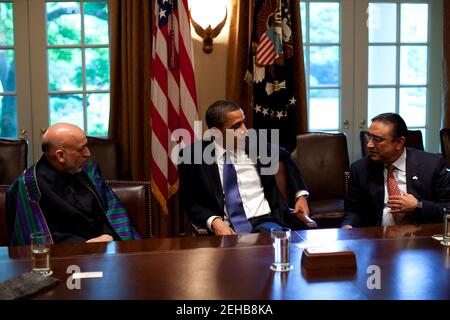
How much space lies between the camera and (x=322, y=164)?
4.54 meters

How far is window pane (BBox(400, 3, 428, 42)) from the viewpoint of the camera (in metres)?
4.88

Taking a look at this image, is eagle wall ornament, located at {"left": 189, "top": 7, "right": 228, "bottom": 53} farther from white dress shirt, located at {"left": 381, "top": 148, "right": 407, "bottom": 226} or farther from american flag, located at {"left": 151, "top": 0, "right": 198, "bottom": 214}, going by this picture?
white dress shirt, located at {"left": 381, "top": 148, "right": 407, "bottom": 226}

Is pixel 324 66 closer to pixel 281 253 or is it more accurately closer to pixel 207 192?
pixel 207 192

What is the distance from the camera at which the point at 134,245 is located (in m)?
2.18

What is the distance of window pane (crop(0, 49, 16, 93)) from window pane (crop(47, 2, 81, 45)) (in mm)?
323

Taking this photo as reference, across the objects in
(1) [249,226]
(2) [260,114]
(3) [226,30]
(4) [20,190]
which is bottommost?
(1) [249,226]

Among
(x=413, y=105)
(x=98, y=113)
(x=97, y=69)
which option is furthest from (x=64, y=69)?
(x=413, y=105)

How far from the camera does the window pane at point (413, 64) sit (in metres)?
4.93

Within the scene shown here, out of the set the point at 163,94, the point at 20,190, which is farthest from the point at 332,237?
the point at 163,94

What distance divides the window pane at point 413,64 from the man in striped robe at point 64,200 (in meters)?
3.02

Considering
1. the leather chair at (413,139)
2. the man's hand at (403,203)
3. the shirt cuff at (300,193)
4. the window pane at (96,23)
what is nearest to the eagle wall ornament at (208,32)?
the window pane at (96,23)

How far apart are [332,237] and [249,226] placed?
2.63 feet

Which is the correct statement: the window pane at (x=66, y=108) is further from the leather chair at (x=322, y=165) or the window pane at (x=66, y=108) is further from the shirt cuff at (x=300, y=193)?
the shirt cuff at (x=300, y=193)

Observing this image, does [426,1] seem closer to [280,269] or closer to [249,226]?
[249,226]
